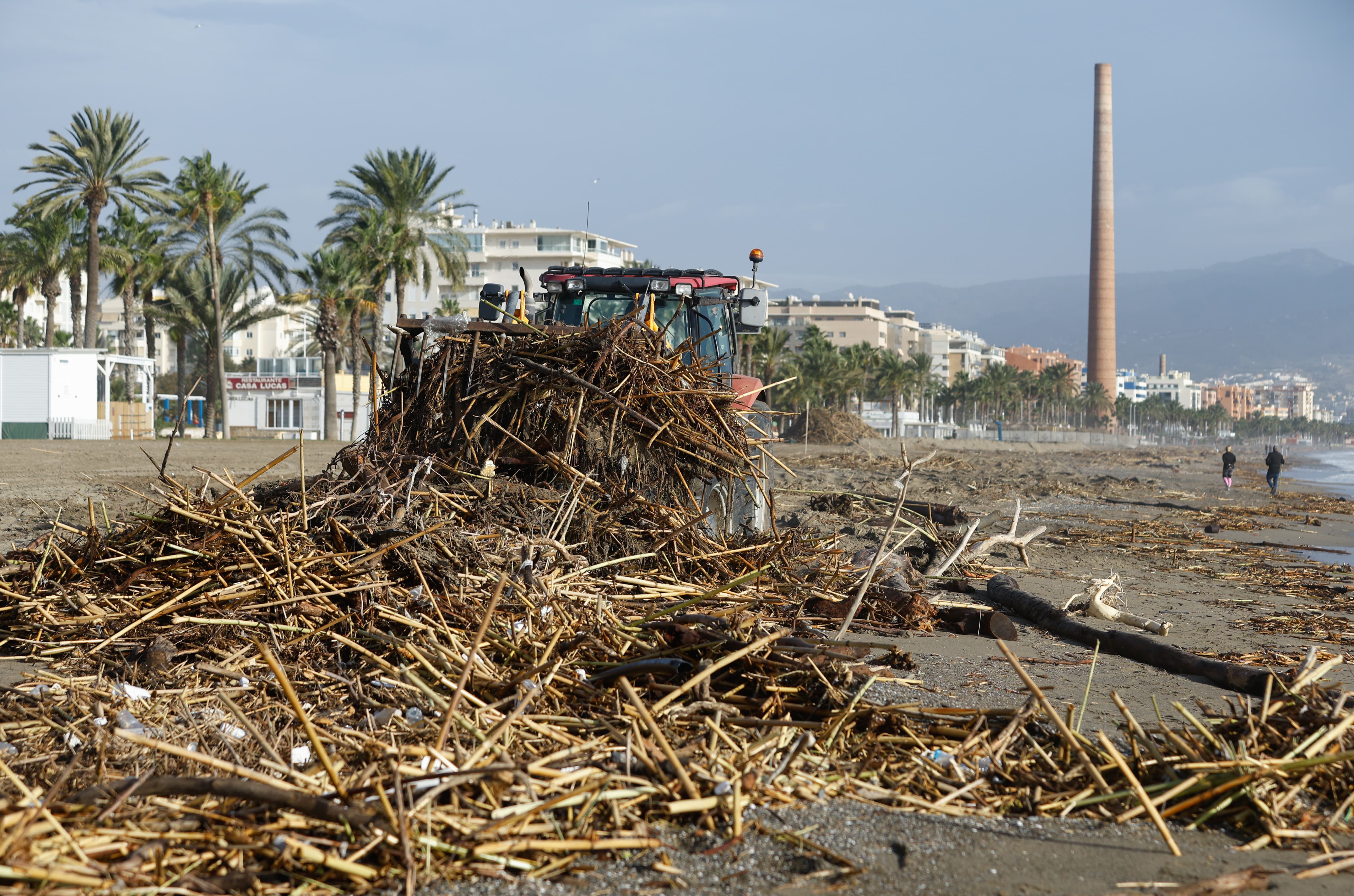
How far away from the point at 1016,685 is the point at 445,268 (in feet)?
127

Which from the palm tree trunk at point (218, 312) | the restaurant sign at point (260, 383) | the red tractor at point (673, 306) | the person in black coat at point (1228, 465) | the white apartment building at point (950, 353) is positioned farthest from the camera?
the white apartment building at point (950, 353)

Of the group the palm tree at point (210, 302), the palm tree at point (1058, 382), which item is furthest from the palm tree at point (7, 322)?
the palm tree at point (1058, 382)

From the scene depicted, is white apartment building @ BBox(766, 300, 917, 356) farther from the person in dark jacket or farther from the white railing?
the person in dark jacket

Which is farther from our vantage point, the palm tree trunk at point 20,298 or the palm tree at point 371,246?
the palm tree trunk at point 20,298

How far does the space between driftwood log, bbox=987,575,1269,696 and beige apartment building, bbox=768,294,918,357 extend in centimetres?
13094

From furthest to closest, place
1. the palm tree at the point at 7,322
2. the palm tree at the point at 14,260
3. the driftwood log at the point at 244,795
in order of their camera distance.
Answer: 1. the palm tree at the point at 7,322
2. the palm tree at the point at 14,260
3. the driftwood log at the point at 244,795

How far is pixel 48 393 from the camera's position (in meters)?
34.1

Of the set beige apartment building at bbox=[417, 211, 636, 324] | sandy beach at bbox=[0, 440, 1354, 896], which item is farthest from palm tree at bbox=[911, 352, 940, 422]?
sandy beach at bbox=[0, 440, 1354, 896]

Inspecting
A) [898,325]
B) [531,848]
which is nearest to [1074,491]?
[531,848]

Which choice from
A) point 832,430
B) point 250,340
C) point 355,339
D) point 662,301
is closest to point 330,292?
point 355,339

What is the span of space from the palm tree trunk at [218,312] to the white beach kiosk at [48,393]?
492cm

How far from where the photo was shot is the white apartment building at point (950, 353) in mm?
161750

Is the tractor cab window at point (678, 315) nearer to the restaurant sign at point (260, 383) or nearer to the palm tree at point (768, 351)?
the restaurant sign at point (260, 383)

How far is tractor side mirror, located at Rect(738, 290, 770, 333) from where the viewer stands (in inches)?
349
